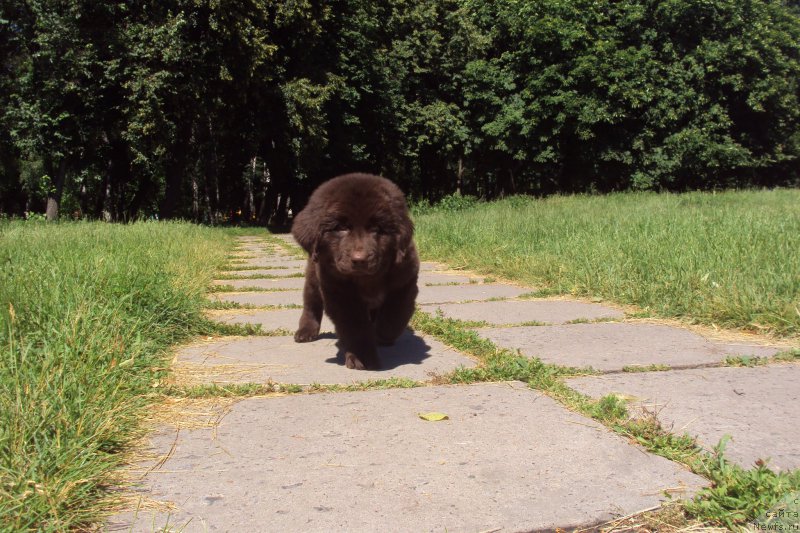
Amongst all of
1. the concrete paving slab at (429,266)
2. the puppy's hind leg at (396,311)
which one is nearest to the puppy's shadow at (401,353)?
the puppy's hind leg at (396,311)

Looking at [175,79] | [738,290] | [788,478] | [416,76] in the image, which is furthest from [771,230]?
[416,76]

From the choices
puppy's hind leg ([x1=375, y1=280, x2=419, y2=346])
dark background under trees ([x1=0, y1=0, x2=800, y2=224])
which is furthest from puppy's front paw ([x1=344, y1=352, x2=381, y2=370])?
dark background under trees ([x1=0, y1=0, x2=800, y2=224])

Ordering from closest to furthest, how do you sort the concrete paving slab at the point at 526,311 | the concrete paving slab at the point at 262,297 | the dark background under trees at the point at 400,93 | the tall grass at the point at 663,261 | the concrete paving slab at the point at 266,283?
the tall grass at the point at 663,261 → the concrete paving slab at the point at 526,311 → the concrete paving slab at the point at 262,297 → the concrete paving slab at the point at 266,283 → the dark background under trees at the point at 400,93

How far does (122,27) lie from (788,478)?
20.5 meters

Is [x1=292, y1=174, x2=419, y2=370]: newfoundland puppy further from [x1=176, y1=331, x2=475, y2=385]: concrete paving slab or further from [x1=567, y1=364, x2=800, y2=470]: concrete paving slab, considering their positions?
[x1=567, y1=364, x2=800, y2=470]: concrete paving slab

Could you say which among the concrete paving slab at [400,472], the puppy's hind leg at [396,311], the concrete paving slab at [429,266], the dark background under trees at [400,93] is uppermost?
the dark background under trees at [400,93]

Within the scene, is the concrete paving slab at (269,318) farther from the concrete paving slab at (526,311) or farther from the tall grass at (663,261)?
the tall grass at (663,261)

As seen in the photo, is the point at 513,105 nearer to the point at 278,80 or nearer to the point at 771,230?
the point at 278,80

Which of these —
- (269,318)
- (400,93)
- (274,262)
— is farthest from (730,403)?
(400,93)

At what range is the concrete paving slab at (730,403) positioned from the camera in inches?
82.7

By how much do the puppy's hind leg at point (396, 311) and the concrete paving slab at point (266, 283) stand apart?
319 centimetres

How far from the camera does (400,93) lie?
26.3m

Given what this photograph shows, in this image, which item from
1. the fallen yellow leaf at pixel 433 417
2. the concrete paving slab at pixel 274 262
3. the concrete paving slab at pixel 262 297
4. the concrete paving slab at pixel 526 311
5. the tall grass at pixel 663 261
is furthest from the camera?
the concrete paving slab at pixel 274 262

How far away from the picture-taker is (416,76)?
2772 centimetres
